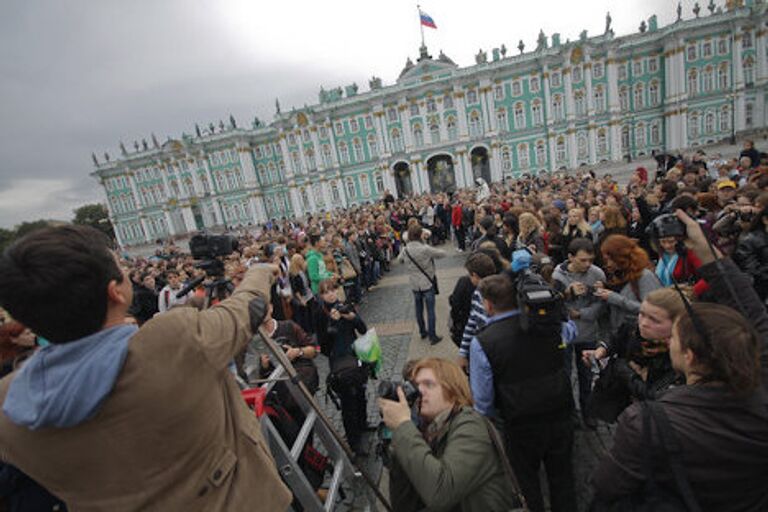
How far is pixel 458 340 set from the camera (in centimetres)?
424

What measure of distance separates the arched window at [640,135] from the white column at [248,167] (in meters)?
50.2

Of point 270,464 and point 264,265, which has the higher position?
point 264,265

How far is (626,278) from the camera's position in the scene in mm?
3234

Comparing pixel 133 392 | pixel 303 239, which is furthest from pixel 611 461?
pixel 303 239

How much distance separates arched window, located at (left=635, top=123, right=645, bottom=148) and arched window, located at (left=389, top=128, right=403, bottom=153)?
1125 inches

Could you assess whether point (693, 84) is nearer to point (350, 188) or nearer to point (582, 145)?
point (582, 145)

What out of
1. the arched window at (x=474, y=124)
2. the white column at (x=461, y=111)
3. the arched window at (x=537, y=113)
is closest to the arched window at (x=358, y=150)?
the white column at (x=461, y=111)

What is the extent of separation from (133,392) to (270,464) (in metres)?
0.69

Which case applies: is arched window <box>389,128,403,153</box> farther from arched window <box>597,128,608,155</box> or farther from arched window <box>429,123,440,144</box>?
arched window <box>597,128,608,155</box>

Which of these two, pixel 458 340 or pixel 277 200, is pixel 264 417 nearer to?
pixel 458 340

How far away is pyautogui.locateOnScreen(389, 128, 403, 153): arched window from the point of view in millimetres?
45656

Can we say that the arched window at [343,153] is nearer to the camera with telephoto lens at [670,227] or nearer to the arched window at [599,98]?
the arched window at [599,98]

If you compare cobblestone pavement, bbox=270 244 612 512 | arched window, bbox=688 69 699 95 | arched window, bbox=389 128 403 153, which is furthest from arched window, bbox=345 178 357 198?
arched window, bbox=688 69 699 95

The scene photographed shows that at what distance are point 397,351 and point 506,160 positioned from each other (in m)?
43.3
